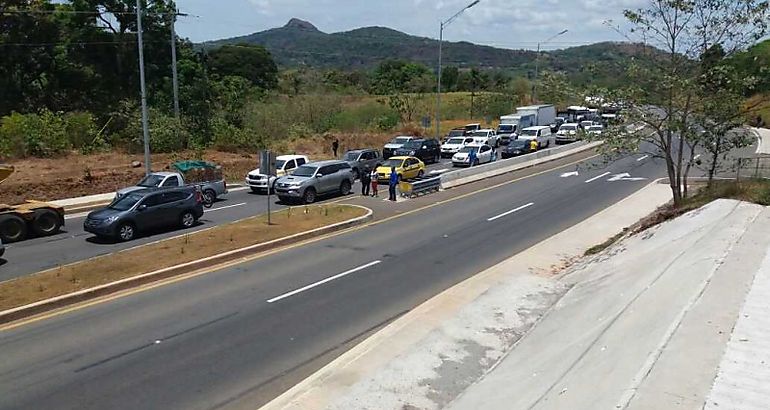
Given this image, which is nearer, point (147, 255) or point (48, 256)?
point (147, 255)

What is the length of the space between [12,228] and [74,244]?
2.24 meters

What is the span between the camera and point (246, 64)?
11331 centimetres

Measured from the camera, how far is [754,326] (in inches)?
328

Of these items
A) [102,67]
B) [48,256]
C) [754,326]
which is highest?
[102,67]

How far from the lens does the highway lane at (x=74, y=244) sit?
1688cm

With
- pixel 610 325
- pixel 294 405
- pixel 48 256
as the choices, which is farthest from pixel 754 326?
pixel 48 256

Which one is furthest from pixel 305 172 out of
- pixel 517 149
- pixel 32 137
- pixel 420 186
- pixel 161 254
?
pixel 517 149

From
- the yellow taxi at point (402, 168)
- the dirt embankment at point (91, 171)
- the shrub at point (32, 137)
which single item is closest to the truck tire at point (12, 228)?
the dirt embankment at point (91, 171)

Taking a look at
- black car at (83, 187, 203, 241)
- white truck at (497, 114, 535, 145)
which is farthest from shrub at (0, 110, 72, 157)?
white truck at (497, 114, 535, 145)

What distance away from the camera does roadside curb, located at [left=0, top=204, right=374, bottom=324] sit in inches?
484

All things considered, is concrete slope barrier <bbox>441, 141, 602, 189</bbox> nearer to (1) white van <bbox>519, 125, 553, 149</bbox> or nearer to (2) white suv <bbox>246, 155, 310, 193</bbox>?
(1) white van <bbox>519, 125, 553, 149</bbox>

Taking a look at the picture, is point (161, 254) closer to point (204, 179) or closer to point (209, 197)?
point (209, 197)

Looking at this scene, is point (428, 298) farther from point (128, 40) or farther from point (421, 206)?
point (128, 40)

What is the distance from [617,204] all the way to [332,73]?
98.8 meters
